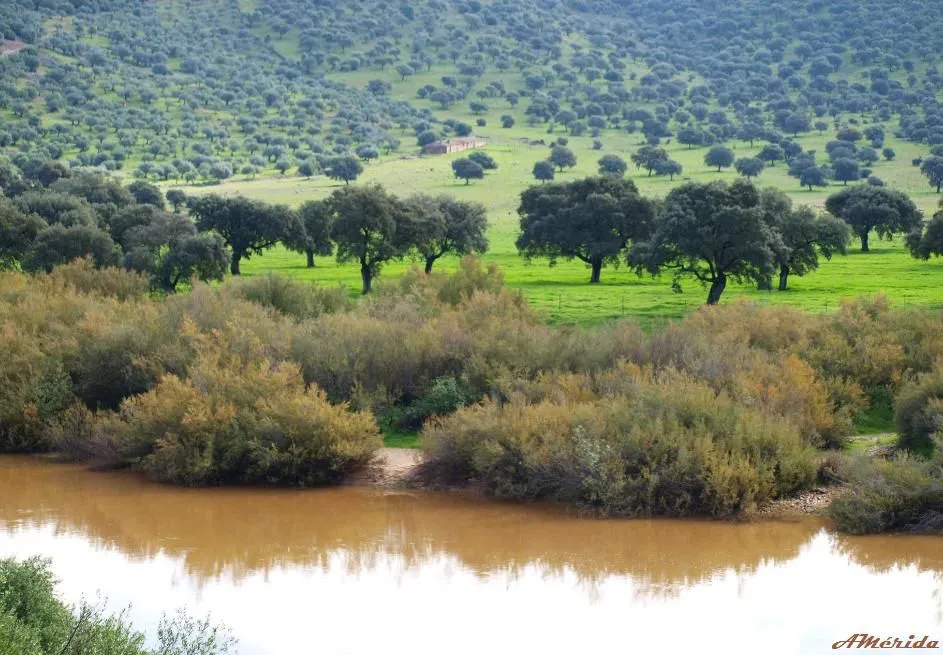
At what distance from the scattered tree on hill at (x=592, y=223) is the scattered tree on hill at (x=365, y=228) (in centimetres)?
858

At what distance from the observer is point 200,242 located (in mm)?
55406

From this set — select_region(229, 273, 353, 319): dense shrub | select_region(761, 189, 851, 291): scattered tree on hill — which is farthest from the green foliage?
select_region(229, 273, 353, 319): dense shrub

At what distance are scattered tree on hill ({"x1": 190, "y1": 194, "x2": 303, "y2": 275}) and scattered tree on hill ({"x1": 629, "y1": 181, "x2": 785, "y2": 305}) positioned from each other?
76.3 feet

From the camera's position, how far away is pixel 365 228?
5812 centimetres

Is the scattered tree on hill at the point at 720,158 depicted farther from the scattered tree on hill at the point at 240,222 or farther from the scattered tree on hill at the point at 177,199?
the scattered tree on hill at the point at 240,222

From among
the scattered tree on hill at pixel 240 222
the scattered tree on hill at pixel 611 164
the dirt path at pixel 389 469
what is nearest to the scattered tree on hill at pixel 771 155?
the scattered tree on hill at pixel 611 164

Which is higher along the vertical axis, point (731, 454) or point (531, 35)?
point (531, 35)

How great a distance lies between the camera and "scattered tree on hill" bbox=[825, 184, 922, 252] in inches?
2943

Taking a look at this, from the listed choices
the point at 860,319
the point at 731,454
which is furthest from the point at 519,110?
the point at 731,454

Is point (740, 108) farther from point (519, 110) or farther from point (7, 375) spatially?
point (7, 375)

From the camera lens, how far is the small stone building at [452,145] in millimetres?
132375

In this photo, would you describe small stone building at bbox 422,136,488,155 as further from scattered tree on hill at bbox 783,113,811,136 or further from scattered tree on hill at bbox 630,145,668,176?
scattered tree on hill at bbox 783,113,811,136

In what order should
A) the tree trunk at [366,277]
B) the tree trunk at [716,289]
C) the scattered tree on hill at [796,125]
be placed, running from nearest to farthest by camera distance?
the tree trunk at [716,289] < the tree trunk at [366,277] < the scattered tree on hill at [796,125]

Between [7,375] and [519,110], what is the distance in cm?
13218
